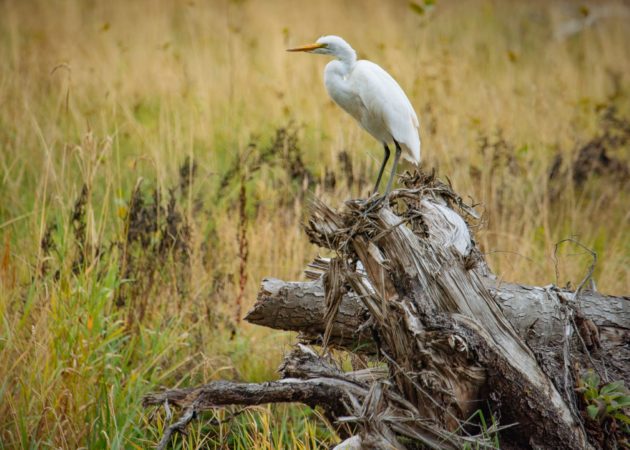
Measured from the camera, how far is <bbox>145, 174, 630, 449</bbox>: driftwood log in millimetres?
2277

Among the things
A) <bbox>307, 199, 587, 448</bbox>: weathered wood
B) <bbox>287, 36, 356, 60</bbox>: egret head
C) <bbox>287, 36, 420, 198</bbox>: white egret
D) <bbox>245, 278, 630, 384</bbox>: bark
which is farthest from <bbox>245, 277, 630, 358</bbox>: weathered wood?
<bbox>287, 36, 356, 60</bbox>: egret head

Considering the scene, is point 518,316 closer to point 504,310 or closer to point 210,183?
point 504,310

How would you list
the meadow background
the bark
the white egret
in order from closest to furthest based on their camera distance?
1. the bark
2. the meadow background
3. the white egret

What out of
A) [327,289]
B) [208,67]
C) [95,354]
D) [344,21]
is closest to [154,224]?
[95,354]

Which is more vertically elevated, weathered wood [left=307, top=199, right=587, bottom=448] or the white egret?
the white egret

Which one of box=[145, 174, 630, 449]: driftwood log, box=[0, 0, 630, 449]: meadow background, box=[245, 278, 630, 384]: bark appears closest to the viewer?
box=[145, 174, 630, 449]: driftwood log

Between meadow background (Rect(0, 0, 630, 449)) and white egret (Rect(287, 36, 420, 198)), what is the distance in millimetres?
870

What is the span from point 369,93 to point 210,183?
8.11 feet

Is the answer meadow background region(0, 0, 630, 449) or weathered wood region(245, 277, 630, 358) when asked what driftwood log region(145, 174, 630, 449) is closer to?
weathered wood region(245, 277, 630, 358)

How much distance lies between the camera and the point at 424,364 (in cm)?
231

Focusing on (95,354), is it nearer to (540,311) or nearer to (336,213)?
(336,213)

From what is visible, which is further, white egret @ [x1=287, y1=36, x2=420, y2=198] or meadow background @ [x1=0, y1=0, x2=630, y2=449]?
white egret @ [x1=287, y1=36, x2=420, y2=198]

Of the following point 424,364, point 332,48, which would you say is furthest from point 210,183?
point 424,364

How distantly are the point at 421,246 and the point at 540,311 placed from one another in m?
0.68
